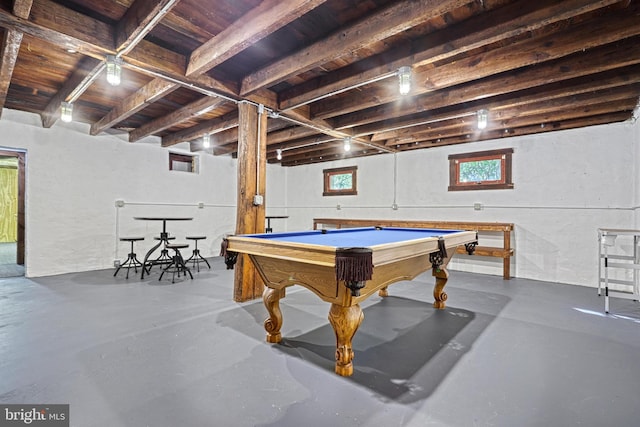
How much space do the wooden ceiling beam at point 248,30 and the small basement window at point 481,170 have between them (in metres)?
4.64

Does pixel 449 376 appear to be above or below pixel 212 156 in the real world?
below

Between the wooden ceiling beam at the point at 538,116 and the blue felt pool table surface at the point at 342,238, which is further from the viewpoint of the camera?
the wooden ceiling beam at the point at 538,116

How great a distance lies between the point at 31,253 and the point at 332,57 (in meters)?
5.55

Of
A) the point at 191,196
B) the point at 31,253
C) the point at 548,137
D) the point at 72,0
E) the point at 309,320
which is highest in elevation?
the point at 72,0

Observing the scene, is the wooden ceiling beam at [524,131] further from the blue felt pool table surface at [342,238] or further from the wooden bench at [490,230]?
the blue felt pool table surface at [342,238]

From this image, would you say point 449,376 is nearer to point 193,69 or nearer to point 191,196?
point 193,69

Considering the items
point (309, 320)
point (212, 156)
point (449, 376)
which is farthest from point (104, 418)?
point (212, 156)

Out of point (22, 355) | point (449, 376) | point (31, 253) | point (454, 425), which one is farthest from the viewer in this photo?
point (31, 253)

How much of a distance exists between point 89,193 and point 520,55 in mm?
6551

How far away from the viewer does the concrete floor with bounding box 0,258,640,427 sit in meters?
1.61

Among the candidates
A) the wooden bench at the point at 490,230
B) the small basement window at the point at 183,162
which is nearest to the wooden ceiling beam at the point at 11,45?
the small basement window at the point at 183,162

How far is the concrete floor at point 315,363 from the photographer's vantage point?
161 centimetres

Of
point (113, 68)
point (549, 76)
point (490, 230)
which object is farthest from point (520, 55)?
point (113, 68)

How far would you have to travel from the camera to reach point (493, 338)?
8.46ft
